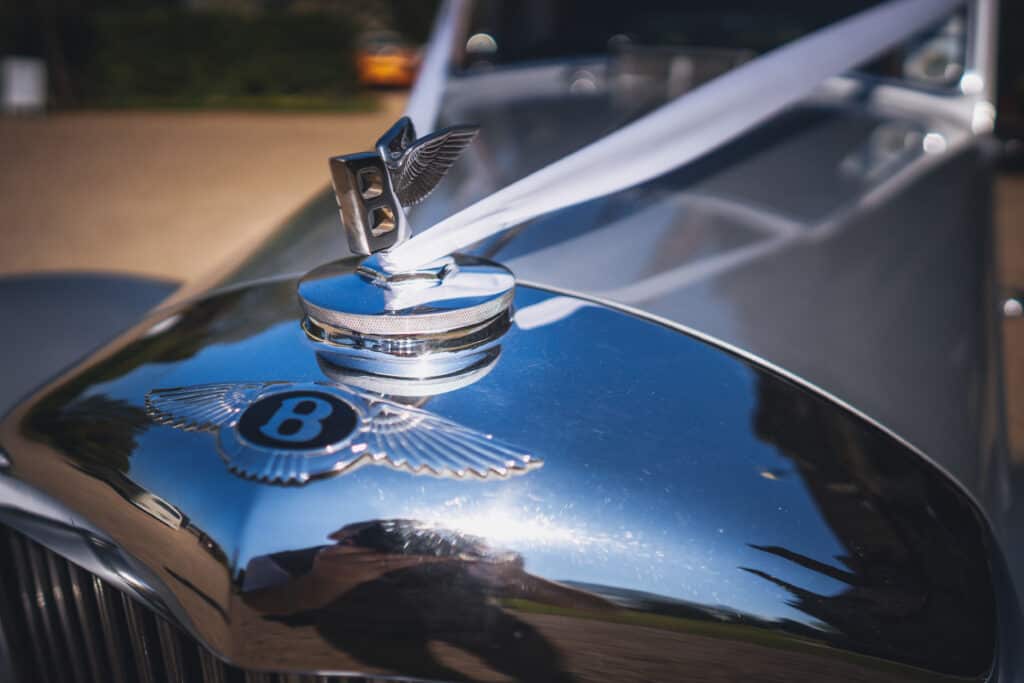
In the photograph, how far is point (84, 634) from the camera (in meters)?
0.99

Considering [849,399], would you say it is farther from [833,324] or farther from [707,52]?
[707,52]

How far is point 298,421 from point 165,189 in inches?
311

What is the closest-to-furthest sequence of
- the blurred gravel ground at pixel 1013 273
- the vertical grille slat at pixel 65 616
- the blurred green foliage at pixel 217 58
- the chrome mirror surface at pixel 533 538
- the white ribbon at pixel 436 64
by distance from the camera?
the chrome mirror surface at pixel 533 538, the vertical grille slat at pixel 65 616, the white ribbon at pixel 436 64, the blurred gravel ground at pixel 1013 273, the blurred green foliage at pixel 217 58

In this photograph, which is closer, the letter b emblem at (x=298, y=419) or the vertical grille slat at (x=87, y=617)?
the letter b emblem at (x=298, y=419)

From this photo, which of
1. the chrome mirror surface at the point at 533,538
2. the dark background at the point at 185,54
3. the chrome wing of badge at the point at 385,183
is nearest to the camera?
the chrome mirror surface at the point at 533,538

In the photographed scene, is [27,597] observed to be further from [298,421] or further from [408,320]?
[408,320]

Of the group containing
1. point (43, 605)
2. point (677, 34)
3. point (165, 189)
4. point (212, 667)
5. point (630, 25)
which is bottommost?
point (212, 667)

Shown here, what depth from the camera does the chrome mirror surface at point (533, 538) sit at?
767 millimetres

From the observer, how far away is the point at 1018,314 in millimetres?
2377

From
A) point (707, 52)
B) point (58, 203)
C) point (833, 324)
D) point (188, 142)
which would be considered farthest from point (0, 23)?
point (833, 324)

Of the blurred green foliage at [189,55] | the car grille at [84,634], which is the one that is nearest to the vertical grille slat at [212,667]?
the car grille at [84,634]

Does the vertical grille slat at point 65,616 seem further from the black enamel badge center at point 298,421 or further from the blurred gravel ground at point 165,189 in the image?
the blurred gravel ground at point 165,189

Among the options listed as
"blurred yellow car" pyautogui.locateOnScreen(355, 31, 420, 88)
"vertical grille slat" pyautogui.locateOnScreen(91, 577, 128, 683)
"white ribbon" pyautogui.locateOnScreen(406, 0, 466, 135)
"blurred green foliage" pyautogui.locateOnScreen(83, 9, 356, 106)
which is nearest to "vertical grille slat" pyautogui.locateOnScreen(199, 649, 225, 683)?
"vertical grille slat" pyautogui.locateOnScreen(91, 577, 128, 683)

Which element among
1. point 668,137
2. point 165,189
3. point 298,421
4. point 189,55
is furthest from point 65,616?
point 189,55
